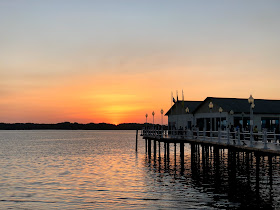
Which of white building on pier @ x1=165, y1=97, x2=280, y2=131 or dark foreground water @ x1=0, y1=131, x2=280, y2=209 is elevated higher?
white building on pier @ x1=165, y1=97, x2=280, y2=131

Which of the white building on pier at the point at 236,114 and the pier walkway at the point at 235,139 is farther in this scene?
the white building on pier at the point at 236,114

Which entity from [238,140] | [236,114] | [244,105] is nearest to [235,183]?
[238,140]

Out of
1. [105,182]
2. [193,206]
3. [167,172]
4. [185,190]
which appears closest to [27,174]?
[105,182]

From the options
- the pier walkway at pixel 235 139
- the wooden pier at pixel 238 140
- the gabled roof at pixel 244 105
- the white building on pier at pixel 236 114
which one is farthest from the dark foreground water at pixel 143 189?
the gabled roof at pixel 244 105

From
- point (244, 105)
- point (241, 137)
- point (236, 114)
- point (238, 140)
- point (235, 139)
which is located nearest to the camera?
point (235, 139)

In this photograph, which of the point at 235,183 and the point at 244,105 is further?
the point at 244,105

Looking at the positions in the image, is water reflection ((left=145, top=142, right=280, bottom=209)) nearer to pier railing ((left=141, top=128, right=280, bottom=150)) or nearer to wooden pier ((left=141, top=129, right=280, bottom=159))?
wooden pier ((left=141, top=129, right=280, bottom=159))

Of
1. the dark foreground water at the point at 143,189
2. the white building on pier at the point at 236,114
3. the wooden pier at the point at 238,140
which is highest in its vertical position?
the white building on pier at the point at 236,114

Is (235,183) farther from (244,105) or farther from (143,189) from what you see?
(244,105)

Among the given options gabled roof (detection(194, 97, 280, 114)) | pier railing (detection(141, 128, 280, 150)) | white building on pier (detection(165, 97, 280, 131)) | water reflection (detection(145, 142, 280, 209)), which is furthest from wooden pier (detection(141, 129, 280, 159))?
gabled roof (detection(194, 97, 280, 114))

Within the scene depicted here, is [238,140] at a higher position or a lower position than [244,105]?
lower

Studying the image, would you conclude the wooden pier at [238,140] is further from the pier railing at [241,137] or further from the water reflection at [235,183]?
the water reflection at [235,183]

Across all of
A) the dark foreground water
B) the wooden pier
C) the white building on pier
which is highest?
the white building on pier

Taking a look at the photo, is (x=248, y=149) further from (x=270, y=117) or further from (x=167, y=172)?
(x=270, y=117)
